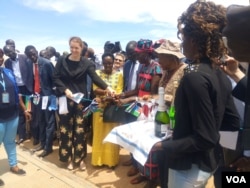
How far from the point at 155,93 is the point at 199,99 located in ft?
7.15

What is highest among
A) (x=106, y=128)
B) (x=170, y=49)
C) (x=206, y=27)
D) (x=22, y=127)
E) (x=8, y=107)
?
(x=206, y=27)

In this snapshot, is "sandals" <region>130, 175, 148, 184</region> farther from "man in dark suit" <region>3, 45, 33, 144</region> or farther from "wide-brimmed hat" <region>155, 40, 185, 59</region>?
→ "man in dark suit" <region>3, 45, 33, 144</region>

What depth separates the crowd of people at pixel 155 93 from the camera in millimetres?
1639

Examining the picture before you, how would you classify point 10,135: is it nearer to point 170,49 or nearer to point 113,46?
point 170,49

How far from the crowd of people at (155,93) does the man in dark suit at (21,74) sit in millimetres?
21

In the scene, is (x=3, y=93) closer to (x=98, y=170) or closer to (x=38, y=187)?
(x=38, y=187)

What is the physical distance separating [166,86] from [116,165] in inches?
83.7

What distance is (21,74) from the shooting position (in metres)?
5.95

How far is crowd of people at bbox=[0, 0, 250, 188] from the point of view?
1.64 m

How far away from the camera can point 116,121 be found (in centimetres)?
440

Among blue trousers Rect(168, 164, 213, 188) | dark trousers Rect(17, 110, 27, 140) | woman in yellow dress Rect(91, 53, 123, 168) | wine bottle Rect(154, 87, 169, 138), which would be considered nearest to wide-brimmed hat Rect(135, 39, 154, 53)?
woman in yellow dress Rect(91, 53, 123, 168)

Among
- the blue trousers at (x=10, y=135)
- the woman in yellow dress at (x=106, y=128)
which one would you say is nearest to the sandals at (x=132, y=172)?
the woman in yellow dress at (x=106, y=128)

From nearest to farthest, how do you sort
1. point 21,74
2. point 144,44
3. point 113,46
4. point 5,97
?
point 144,44
point 5,97
point 21,74
point 113,46

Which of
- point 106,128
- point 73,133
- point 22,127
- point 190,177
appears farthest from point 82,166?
point 190,177
